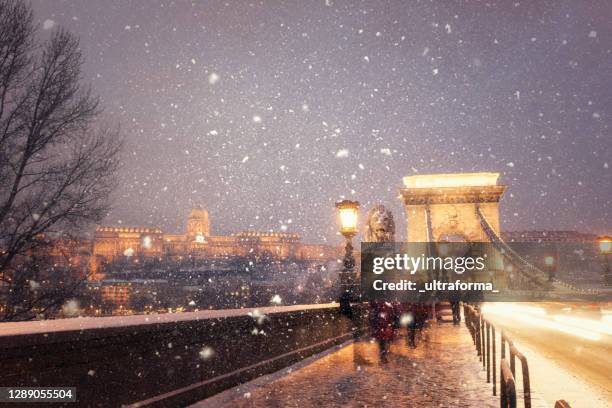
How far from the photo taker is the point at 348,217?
13.8 m

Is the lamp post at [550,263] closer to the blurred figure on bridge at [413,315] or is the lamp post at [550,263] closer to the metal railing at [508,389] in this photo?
the blurred figure on bridge at [413,315]

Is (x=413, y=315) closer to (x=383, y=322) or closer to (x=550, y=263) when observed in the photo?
(x=383, y=322)

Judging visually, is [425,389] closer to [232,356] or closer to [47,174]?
[232,356]

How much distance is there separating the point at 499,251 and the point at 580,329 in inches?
1185

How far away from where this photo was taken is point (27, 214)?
13383 mm

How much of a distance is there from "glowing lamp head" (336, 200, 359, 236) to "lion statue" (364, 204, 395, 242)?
222 inches

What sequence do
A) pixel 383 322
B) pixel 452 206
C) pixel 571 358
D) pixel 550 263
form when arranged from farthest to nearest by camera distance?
pixel 452 206
pixel 550 263
pixel 383 322
pixel 571 358

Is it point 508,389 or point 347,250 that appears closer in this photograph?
point 508,389

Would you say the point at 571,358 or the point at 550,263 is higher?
the point at 550,263

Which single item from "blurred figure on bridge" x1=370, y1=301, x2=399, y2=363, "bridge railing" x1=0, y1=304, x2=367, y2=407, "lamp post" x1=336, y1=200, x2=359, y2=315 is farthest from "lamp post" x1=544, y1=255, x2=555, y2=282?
"bridge railing" x1=0, y1=304, x2=367, y2=407

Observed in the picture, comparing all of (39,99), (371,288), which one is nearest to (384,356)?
(371,288)

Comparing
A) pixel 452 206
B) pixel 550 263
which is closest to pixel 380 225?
pixel 550 263

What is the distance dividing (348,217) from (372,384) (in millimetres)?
6460

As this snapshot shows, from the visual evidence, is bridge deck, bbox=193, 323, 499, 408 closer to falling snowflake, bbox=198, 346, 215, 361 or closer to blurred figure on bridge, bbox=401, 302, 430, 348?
falling snowflake, bbox=198, 346, 215, 361
